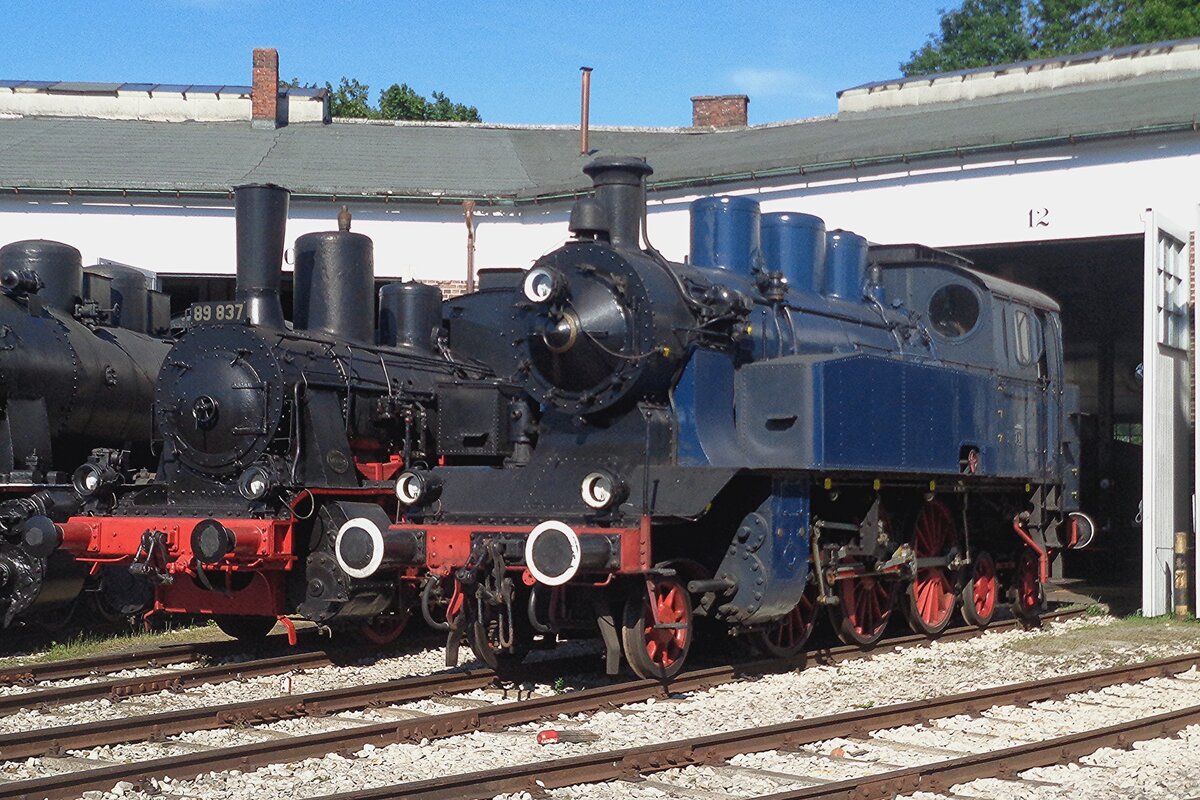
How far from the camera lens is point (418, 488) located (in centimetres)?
929

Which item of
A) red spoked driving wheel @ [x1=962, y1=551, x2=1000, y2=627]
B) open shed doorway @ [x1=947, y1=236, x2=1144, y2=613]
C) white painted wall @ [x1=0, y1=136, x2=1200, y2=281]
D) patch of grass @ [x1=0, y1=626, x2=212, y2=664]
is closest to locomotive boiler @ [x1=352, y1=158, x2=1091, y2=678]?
red spoked driving wheel @ [x1=962, y1=551, x2=1000, y2=627]

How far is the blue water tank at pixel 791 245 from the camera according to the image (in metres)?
11.2

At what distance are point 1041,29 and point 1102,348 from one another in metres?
33.0

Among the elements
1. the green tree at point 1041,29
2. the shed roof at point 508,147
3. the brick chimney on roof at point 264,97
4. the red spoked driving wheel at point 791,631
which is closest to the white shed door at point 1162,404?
the shed roof at point 508,147

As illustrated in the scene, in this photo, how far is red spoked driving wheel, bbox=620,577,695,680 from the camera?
348 inches

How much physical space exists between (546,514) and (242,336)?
304cm

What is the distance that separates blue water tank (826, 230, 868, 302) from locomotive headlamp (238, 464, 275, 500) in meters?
4.88

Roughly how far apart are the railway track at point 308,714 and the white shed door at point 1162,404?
579 cm

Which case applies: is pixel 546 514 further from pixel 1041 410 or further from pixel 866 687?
pixel 1041 410

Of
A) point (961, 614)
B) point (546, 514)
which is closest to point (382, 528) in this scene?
point (546, 514)

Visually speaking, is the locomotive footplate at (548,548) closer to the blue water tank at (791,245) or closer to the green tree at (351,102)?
the blue water tank at (791,245)

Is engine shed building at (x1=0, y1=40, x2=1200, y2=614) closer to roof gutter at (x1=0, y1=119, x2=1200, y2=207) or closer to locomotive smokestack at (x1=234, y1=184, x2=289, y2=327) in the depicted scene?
roof gutter at (x1=0, y1=119, x2=1200, y2=207)

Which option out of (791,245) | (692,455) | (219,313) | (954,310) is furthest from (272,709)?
(954,310)

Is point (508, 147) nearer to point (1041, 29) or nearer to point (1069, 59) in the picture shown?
point (1069, 59)
